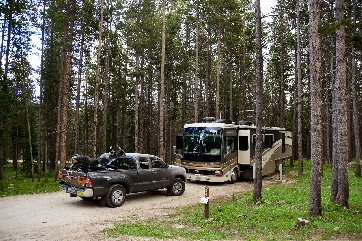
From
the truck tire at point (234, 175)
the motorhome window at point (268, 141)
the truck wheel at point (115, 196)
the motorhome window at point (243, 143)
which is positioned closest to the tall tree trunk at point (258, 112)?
the truck wheel at point (115, 196)

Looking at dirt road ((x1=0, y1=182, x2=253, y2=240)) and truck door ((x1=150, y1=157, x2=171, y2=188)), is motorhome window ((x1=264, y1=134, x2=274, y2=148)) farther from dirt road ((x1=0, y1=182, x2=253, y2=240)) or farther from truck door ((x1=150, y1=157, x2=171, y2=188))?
truck door ((x1=150, y1=157, x2=171, y2=188))

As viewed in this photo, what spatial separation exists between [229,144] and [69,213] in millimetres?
9722

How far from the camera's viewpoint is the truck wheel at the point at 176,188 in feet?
42.6

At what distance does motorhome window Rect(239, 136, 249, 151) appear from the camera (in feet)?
55.8

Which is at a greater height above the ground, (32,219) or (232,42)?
(232,42)

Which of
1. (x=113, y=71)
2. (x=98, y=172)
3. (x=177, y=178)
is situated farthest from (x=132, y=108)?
(x=98, y=172)

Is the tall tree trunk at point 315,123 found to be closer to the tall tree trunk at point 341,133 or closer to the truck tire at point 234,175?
the tall tree trunk at point 341,133

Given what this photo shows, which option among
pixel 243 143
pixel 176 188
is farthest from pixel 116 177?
pixel 243 143

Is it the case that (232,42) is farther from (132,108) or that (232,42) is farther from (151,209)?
(151,209)

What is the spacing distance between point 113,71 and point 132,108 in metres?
6.64

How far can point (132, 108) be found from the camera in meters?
35.2

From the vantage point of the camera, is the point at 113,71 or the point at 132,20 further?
the point at 113,71

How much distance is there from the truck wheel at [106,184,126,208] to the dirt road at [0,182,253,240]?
221 mm

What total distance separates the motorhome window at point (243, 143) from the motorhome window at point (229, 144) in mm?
669
